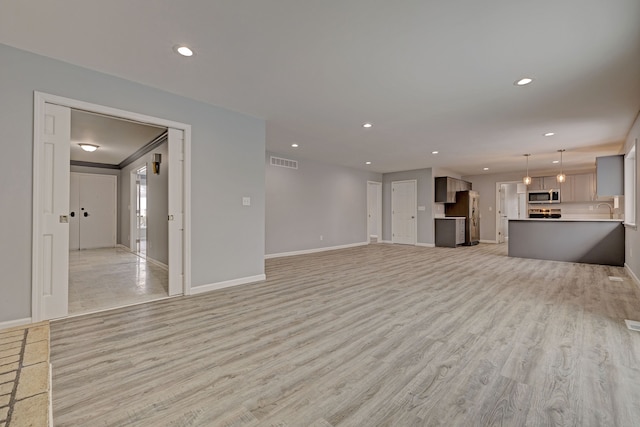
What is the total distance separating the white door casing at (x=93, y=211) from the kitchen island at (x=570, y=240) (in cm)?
1141

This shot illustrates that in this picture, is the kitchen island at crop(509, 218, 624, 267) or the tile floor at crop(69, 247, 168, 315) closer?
the tile floor at crop(69, 247, 168, 315)

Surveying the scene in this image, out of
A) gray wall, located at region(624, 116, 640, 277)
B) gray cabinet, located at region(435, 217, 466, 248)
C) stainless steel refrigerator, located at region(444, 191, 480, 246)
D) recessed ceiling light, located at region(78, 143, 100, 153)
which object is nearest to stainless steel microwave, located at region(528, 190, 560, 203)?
stainless steel refrigerator, located at region(444, 191, 480, 246)

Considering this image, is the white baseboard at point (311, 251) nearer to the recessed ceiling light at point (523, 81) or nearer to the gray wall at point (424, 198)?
the gray wall at point (424, 198)

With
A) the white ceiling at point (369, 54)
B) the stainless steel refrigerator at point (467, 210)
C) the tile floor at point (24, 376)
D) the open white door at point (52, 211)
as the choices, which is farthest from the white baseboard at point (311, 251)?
the tile floor at point (24, 376)

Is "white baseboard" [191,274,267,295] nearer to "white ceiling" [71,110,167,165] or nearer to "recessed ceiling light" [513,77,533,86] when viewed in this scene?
"white ceiling" [71,110,167,165]

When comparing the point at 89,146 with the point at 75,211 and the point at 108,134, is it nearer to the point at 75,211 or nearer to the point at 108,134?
the point at 108,134

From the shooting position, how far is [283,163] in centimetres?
719

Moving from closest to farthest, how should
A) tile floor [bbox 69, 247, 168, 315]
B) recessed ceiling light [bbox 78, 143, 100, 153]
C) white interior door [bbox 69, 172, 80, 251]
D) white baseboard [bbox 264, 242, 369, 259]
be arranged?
1. tile floor [bbox 69, 247, 168, 315]
2. recessed ceiling light [bbox 78, 143, 100, 153]
3. white baseboard [bbox 264, 242, 369, 259]
4. white interior door [bbox 69, 172, 80, 251]

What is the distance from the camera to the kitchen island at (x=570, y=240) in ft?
19.3

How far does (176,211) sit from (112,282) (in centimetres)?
181

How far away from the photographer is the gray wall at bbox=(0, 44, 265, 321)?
260 cm

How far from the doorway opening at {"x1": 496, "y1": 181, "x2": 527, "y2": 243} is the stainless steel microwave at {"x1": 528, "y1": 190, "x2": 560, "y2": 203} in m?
0.64

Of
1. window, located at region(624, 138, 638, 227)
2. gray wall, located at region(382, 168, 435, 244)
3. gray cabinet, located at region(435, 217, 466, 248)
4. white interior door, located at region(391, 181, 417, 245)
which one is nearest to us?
window, located at region(624, 138, 638, 227)

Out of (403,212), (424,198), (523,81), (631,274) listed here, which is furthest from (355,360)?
(403,212)
